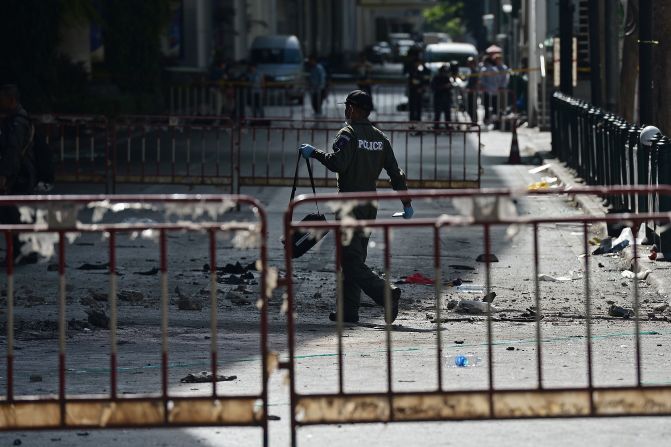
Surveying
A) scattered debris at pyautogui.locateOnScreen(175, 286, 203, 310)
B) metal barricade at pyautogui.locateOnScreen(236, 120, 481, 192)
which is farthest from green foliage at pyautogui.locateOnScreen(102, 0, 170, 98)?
scattered debris at pyautogui.locateOnScreen(175, 286, 203, 310)

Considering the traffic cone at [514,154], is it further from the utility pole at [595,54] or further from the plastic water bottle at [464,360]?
the plastic water bottle at [464,360]

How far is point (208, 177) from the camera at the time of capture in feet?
67.5

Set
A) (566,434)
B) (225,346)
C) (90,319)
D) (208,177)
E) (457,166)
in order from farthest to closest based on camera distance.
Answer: (457,166) → (208,177) → (90,319) → (225,346) → (566,434)

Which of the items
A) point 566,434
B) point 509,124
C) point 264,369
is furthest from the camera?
point 509,124

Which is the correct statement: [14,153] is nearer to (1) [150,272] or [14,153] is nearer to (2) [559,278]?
(1) [150,272]

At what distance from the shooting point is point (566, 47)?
32469 mm

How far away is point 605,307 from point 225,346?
3.37 metres

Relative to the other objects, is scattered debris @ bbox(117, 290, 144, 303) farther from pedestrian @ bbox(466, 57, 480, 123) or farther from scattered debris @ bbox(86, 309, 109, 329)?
pedestrian @ bbox(466, 57, 480, 123)

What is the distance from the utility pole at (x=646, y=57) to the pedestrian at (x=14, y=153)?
754 centimetres

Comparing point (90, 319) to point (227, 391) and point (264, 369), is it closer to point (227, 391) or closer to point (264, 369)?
point (227, 391)

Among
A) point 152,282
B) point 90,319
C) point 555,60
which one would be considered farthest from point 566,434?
point 555,60

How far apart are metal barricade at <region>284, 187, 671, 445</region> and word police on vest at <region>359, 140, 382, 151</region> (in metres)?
1.30

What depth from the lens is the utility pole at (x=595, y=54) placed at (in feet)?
92.1

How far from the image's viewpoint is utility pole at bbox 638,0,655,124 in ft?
63.3
